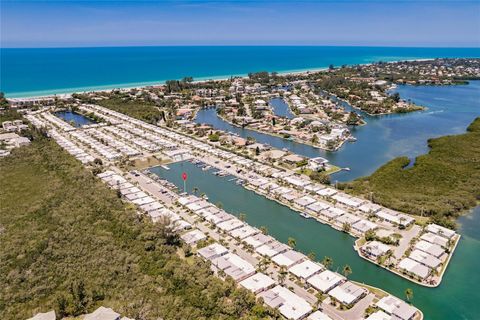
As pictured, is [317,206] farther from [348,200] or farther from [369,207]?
[369,207]

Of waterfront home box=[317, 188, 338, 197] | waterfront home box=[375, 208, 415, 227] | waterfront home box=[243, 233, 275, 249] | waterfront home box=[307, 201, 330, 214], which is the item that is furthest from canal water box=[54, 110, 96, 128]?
waterfront home box=[375, 208, 415, 227]

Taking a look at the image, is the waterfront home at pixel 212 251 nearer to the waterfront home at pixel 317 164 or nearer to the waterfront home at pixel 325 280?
the waterfront home at pixel 325 280

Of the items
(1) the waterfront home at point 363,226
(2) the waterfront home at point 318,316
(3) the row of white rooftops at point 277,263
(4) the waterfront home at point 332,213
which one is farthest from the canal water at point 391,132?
(2) the waterfront home at point 318,316

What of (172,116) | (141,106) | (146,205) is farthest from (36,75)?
(146,205)

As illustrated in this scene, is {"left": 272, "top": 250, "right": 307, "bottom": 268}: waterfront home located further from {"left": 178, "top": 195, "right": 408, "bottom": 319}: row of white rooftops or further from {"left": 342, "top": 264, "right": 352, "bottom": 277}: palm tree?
{"left": 342, "top": 264, "right": 352, "bottom": 277}: palm tree

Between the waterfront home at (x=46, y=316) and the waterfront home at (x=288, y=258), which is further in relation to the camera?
the waterfront home at (x=288, y=258)

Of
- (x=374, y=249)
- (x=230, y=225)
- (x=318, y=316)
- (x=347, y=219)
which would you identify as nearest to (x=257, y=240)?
(x=230, y=225)

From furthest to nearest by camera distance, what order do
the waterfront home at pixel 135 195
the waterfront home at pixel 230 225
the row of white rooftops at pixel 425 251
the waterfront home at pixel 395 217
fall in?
1. the waterfront home at pixel 135 195
2. the waterfront home at pixel 395 217
3. the waterfront home at pixel 230 225
4. the row of white rooftops at pixel 425 251
